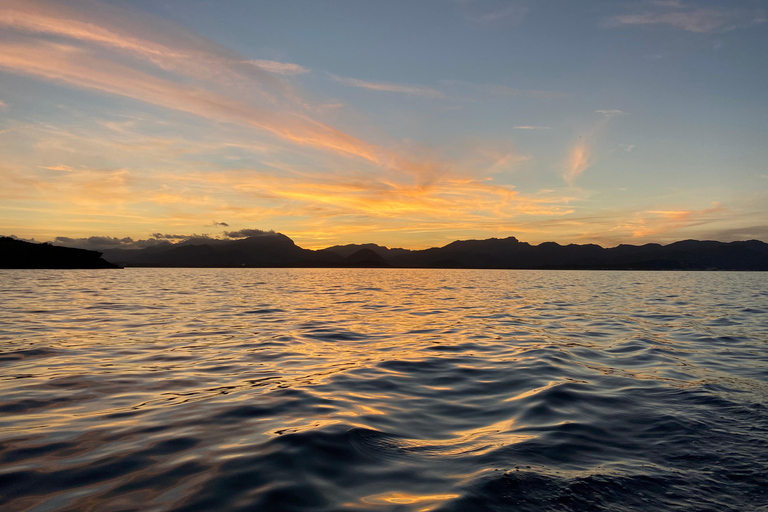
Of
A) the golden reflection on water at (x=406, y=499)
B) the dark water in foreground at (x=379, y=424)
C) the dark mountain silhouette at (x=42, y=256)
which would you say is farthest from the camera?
the dark mountain silhouette at (x=42, y=256)

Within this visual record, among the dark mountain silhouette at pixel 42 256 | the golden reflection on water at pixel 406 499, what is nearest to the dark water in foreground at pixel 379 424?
the golden reflection on water at pixel 406 499

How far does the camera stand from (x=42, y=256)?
174875mm

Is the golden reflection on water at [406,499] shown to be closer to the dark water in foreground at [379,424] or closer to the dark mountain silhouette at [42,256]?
the dark water in foreground at [379,424]

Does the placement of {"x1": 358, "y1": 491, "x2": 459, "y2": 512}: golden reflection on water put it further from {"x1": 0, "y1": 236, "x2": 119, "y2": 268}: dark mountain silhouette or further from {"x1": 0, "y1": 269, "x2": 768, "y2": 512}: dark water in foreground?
{"x1": 0, "y1": 236, "x2": 119, "y2": 268}: dark mountain silhouette

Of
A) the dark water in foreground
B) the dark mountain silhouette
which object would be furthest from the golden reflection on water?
the dark mountain silhouette

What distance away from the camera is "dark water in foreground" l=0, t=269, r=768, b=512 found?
14.6 ft

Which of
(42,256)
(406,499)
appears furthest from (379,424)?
(42,256)

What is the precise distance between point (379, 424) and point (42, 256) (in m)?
222

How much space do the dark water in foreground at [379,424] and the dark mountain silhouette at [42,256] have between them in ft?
664

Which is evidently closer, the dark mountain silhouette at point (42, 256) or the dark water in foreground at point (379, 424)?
the dark water in foreground at point (379, 424)

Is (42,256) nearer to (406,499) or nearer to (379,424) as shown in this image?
(379,424)

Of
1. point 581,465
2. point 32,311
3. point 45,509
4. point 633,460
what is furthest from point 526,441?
point 32,311

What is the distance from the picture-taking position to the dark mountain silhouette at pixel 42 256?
165 meters

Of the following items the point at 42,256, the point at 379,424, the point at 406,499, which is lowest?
the point at 379,424
